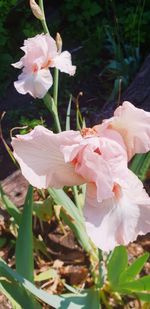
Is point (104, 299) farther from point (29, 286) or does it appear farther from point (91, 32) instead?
point (91, 32)

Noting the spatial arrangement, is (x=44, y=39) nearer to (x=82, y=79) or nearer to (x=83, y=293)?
(x=83, y=293)

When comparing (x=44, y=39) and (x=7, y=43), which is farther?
(x=7, y=43)

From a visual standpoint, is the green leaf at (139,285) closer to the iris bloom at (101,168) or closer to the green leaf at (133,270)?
the green leaf at (133,270)

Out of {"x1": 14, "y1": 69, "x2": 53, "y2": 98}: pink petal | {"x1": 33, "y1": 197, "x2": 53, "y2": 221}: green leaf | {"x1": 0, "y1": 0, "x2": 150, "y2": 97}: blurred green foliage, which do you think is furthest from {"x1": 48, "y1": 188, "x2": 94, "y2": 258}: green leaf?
{"x1": 0, "y1": 0, "x2": 150, "y2": 97}: blurred green foliage

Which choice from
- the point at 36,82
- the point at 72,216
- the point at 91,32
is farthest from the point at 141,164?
the point at 91,32

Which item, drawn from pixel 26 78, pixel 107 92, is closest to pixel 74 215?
pixel 26 78

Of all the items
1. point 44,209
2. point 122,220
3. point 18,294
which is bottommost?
point 44,209

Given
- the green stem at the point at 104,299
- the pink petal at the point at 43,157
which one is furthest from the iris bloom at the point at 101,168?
the green stem at the point at 104,299
